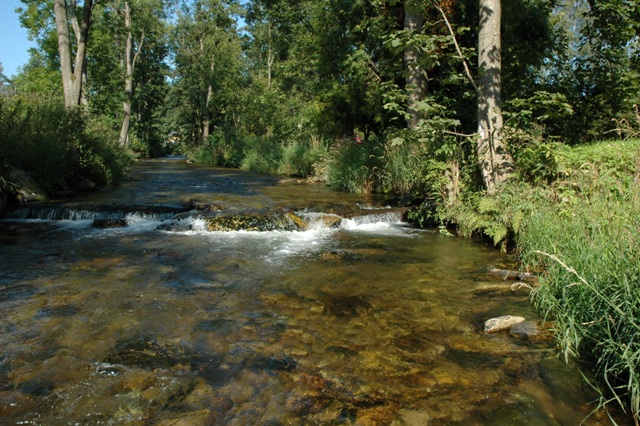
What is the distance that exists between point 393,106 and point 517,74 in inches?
230

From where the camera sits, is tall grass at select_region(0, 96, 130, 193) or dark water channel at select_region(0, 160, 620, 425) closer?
dark water channel at select_region(0, 160, 620, 425)

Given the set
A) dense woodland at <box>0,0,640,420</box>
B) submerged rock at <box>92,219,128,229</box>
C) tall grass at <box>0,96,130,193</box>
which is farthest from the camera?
tall grass at <box>0,96,130,193</box>

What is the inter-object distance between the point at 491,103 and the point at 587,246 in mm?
4844

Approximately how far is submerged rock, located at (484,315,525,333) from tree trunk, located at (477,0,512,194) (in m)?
3.85

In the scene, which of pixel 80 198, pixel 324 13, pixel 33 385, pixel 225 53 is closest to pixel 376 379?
pixel 33 385

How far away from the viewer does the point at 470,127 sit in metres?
12.1

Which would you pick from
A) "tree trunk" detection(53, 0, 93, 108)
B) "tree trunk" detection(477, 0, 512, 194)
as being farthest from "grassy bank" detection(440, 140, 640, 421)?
"tree trunk" detection(53, 0, 93, 108)

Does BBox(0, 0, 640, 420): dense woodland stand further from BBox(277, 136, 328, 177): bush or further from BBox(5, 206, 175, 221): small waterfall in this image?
BBox(5, 206, 175, 221): small waterfall

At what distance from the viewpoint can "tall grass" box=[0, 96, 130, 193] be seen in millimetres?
10969

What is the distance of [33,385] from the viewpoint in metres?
3.09

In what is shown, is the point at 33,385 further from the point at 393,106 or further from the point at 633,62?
the point at 633,62

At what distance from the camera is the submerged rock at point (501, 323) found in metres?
4.11

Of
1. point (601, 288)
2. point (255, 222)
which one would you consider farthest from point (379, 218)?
point (601, 288)

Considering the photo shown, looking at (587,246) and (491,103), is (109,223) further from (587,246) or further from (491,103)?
(587,246)
